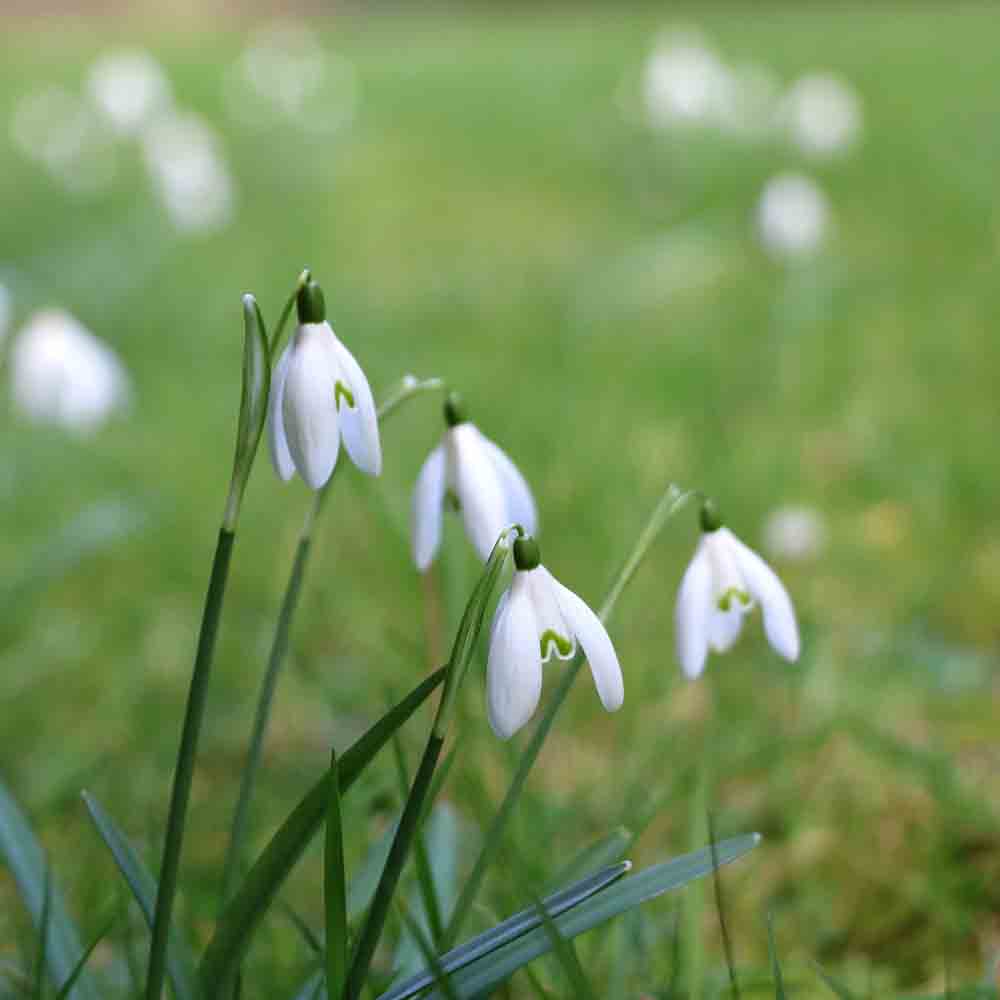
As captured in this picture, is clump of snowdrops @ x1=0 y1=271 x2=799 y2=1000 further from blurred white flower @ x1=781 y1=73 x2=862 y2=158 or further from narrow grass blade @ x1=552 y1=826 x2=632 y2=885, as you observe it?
blurred white flower @ x1=781 y1=73 x2=862 y2=158

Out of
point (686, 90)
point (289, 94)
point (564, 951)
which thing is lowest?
point (564, 951)

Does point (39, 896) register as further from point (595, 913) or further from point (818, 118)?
point (818, 118)

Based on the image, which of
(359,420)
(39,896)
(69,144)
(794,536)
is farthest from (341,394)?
(69,144)

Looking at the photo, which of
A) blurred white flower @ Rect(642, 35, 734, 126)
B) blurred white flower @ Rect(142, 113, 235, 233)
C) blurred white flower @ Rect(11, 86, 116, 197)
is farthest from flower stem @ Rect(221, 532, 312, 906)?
blurred white flower @ Rect(11, 86, 116, 197)

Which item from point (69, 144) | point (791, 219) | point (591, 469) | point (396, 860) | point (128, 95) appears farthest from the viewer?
point (128, 95)

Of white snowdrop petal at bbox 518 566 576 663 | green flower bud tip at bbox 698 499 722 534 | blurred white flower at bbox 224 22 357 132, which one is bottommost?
white snowdrop petal at bbox 518 566 576 663

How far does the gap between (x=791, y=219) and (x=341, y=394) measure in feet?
9.20

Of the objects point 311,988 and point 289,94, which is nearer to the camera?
point 311,988

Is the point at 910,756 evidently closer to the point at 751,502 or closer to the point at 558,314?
the point at 751,502

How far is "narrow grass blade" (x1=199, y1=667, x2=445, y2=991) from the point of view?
79cm

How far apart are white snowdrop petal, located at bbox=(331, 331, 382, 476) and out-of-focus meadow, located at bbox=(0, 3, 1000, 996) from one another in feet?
1.04

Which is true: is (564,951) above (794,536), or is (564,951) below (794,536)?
below

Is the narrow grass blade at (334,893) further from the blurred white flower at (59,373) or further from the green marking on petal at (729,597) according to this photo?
the blurred white flower at (59,373)

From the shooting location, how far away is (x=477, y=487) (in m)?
0.95
